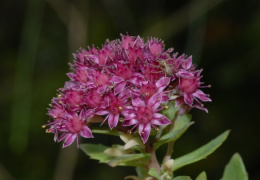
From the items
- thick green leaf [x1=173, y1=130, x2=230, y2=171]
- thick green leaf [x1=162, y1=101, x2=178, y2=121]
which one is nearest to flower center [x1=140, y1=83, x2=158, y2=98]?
thick green leaf [x1=162, y1=101, x2=178, y2=121]

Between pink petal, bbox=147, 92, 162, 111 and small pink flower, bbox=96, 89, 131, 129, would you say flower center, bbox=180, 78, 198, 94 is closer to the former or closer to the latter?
pink petal, bbox=147, 92, 162, 111

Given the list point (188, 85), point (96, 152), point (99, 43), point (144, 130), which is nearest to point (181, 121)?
point (188, 85)

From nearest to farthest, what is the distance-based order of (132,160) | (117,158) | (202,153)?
(117,158) → (132,160) → (202,153)

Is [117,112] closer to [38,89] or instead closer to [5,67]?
[38,89]

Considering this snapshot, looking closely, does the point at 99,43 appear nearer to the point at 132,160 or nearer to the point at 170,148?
the point at 170,148

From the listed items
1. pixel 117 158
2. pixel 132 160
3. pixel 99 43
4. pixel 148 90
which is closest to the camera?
pixel 117 158

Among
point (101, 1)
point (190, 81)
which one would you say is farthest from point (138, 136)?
point (101, 1)
